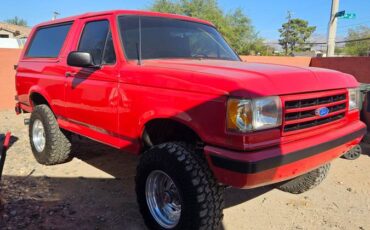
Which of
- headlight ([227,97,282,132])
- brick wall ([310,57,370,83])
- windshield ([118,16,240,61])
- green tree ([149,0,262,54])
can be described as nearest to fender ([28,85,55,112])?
windshield ([118,16,240,61])

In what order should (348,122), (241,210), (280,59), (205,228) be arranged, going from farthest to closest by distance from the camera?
(280,59)
(241,210)
(348,122)
(205,228)

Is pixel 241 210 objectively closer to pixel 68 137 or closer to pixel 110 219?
pixel 110 219

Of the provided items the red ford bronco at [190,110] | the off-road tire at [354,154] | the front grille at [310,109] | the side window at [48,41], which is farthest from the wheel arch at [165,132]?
the off-road tire at [354,154]

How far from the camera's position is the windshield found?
398 centimetres

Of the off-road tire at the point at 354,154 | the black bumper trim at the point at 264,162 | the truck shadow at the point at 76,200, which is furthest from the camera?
the off-road tire at the point at 354,154

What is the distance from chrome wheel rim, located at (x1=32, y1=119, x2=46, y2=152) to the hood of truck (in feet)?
8.97

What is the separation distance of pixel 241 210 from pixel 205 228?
1173 mm

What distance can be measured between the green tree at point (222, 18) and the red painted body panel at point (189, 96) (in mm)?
22078

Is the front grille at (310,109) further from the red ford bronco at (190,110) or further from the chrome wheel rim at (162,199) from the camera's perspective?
the chrome wheel rim at (162,199)

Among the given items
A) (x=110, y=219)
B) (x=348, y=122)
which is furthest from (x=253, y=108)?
(x=110, y=219)

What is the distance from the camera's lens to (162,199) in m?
3.52

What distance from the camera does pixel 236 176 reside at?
2.73m

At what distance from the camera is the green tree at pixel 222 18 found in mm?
32875

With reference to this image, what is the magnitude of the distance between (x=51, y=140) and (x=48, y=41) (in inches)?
55.1
